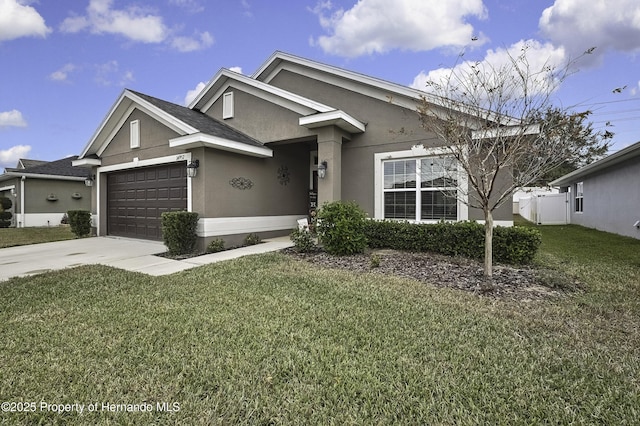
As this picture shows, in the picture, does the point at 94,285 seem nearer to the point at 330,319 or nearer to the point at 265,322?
the point at 265,322

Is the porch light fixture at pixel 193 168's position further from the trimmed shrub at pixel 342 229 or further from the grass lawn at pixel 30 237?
the grass lawn at pixel 30 237

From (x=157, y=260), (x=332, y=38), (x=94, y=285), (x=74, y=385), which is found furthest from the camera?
(x=332, y=38)

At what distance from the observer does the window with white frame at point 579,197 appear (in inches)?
746

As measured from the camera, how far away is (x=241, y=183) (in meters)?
10.3

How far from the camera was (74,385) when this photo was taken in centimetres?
261

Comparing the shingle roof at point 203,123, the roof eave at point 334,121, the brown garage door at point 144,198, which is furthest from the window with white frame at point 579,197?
the brown garage door at point 144,198

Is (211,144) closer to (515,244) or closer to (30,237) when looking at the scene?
(515,244)

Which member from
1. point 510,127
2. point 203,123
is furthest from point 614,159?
point 203,123

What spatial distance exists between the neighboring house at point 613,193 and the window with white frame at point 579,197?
0.06m

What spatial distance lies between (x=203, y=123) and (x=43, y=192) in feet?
53.9

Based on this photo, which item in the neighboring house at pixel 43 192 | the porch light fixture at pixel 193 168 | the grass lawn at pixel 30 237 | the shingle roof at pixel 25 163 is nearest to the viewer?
the porch light fixture at pixel 193 168

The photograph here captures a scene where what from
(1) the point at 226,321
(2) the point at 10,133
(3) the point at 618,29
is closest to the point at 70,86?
(2) the point at 10,133

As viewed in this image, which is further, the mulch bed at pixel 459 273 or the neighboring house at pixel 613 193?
the neighboring house at pixel 613 193

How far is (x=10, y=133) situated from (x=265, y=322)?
27.8 meters
